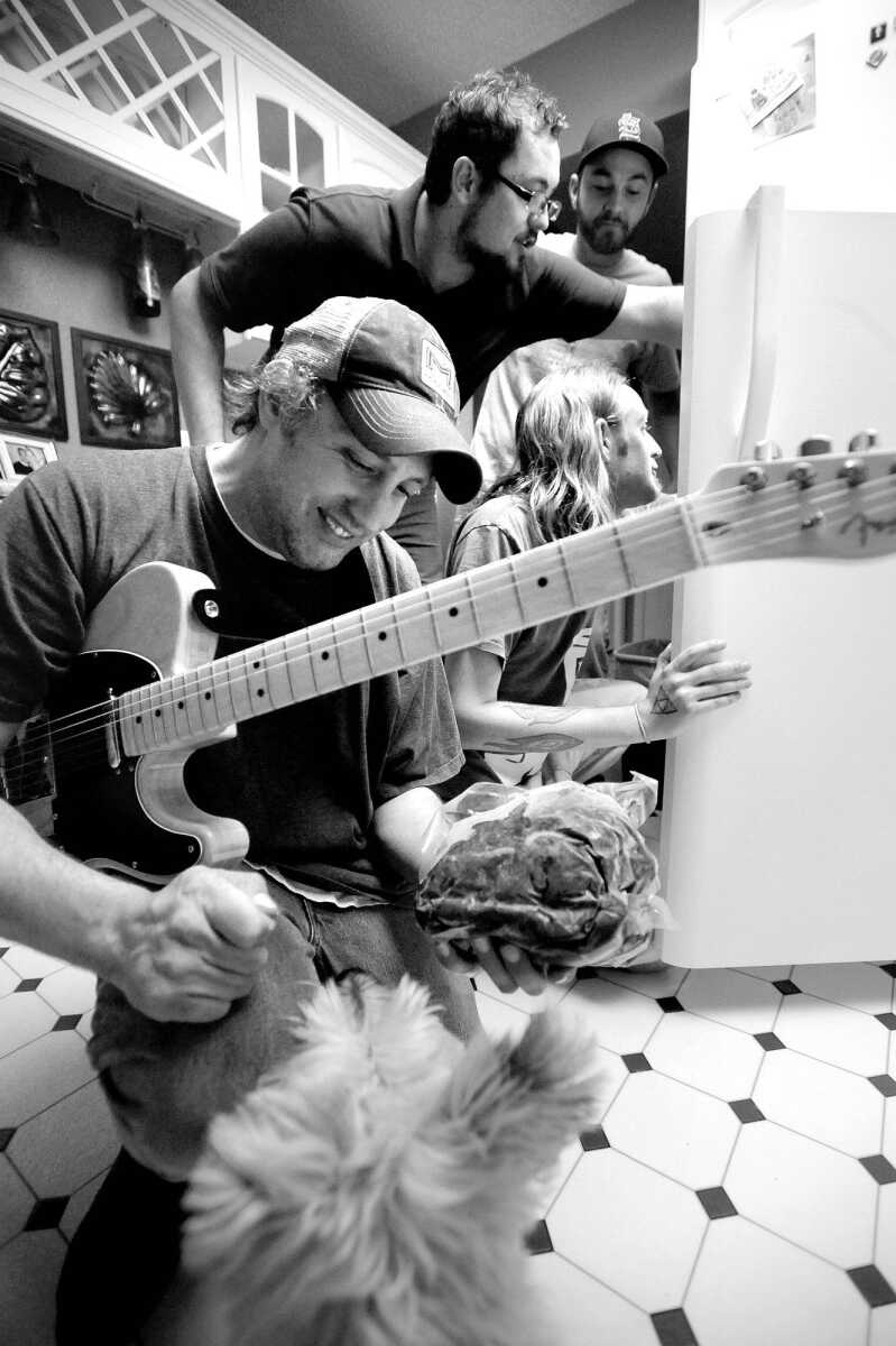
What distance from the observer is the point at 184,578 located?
523mm

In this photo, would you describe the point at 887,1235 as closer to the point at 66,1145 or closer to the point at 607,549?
the point at 607,549

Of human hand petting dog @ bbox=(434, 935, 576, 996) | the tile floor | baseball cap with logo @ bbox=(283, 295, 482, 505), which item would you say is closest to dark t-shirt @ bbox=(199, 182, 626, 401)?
baseball cap with logo @ bbox=(283, 295, 482, 505)

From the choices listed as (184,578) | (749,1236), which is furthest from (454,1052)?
(749,1236)

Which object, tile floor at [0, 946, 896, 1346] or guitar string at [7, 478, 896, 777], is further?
tile floor at [0, 946, 896, 1346]

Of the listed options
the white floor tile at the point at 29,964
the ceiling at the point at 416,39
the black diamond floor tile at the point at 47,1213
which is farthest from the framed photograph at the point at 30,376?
the black diamond floor tile at the point at 47,1213

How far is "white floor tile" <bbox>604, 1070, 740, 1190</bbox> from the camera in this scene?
92cm

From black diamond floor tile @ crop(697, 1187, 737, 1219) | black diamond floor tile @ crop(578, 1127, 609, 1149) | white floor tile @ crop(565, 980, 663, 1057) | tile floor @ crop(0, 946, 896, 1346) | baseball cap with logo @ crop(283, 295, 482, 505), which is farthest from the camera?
white floor tile @ crop(565, 980, 663, 1057)

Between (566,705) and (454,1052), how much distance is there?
2.15 feet

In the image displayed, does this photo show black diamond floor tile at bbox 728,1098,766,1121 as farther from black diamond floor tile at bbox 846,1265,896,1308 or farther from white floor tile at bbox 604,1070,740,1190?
black diamond floor tile at bbox 846,1265,896,1308

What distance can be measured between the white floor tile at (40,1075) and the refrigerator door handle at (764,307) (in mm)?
1436

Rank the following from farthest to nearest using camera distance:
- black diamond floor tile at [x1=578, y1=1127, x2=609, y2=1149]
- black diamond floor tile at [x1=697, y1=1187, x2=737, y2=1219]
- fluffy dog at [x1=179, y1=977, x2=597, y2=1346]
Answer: black diamond floor tile at [x1=578, y1=1127, x2=609, y2=1149], black diamond floor tile at [x1=697, y1=1187, x2=737, y2=1219], fluffy dog at [x1=179, y1=977, x2=597, y2=1346]

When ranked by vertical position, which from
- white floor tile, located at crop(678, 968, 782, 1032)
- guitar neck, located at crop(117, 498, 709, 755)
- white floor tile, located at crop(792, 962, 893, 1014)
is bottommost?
white floor tile, located at crop(792, 962, 893, 1014)

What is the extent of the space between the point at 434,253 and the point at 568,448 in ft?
1.13

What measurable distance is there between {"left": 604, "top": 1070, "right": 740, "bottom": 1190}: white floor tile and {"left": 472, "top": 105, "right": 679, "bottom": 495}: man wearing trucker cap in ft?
→ 3.52
